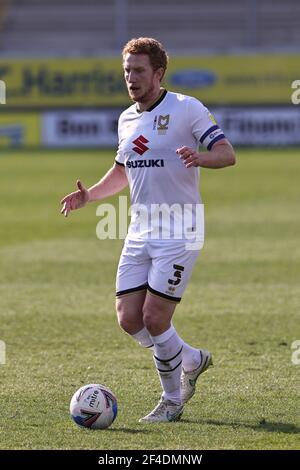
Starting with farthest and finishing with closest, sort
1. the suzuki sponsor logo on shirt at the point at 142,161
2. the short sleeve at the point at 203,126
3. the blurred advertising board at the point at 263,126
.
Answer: the blurred advertising board at the point at 263,126
the suzuki sponsor logo on shirt at the point at 142,161
the short sleeve at the point at 203,126

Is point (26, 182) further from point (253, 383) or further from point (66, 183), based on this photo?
point (253, 383)

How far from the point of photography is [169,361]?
22.0 ft

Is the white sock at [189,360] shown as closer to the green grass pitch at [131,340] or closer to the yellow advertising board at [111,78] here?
the green grass pitch at [131,340]

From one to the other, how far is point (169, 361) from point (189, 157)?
1346 mm

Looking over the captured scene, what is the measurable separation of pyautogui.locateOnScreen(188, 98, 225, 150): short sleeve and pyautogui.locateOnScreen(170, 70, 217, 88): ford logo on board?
3037 centimetres

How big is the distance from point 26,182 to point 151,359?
53.8 ft

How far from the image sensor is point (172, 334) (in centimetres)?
670

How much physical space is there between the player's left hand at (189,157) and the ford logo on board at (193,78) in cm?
3077

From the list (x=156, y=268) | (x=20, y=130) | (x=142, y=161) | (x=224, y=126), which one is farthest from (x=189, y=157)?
(x=20, y=130)

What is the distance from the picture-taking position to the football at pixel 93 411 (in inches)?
250

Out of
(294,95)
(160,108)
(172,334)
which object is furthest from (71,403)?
(294,95)

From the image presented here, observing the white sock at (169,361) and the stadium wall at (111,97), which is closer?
the white sock at (169,361)

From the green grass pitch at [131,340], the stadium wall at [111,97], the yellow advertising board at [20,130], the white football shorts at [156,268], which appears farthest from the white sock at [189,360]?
the yellow advertising board at [20,130]

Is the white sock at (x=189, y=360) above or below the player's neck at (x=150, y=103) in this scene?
below
